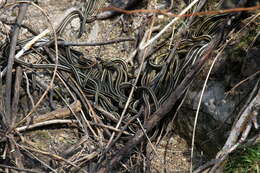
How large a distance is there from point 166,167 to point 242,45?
1.11 meters

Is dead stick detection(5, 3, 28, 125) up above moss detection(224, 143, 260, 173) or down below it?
above

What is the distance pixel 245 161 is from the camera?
249 centimetres

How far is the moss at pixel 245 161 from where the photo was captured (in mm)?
2446

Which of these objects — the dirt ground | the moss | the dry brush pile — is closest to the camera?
the moss

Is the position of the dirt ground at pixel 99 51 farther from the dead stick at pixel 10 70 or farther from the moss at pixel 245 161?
the moss at pixel 245 161

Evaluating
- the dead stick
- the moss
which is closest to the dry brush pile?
the dead stick

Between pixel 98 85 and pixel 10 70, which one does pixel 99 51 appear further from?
pixel 10 70

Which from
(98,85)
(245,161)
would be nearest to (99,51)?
(98,85)

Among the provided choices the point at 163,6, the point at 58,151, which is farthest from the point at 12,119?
the point at 163,6

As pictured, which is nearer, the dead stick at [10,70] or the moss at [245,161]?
the moss at [245,161]

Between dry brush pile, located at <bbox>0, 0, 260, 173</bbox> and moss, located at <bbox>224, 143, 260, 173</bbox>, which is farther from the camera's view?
dry brush pile, located at <bbox>0, 0, 260, 173</bbox>

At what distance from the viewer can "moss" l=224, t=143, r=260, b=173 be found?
2.45m

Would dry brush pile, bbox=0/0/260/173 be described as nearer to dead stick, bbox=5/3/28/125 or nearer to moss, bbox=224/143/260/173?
dead stick, bbox=5/3/28/125

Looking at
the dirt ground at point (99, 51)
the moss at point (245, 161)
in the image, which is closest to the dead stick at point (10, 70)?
the dirt ground at point (99, 51)
